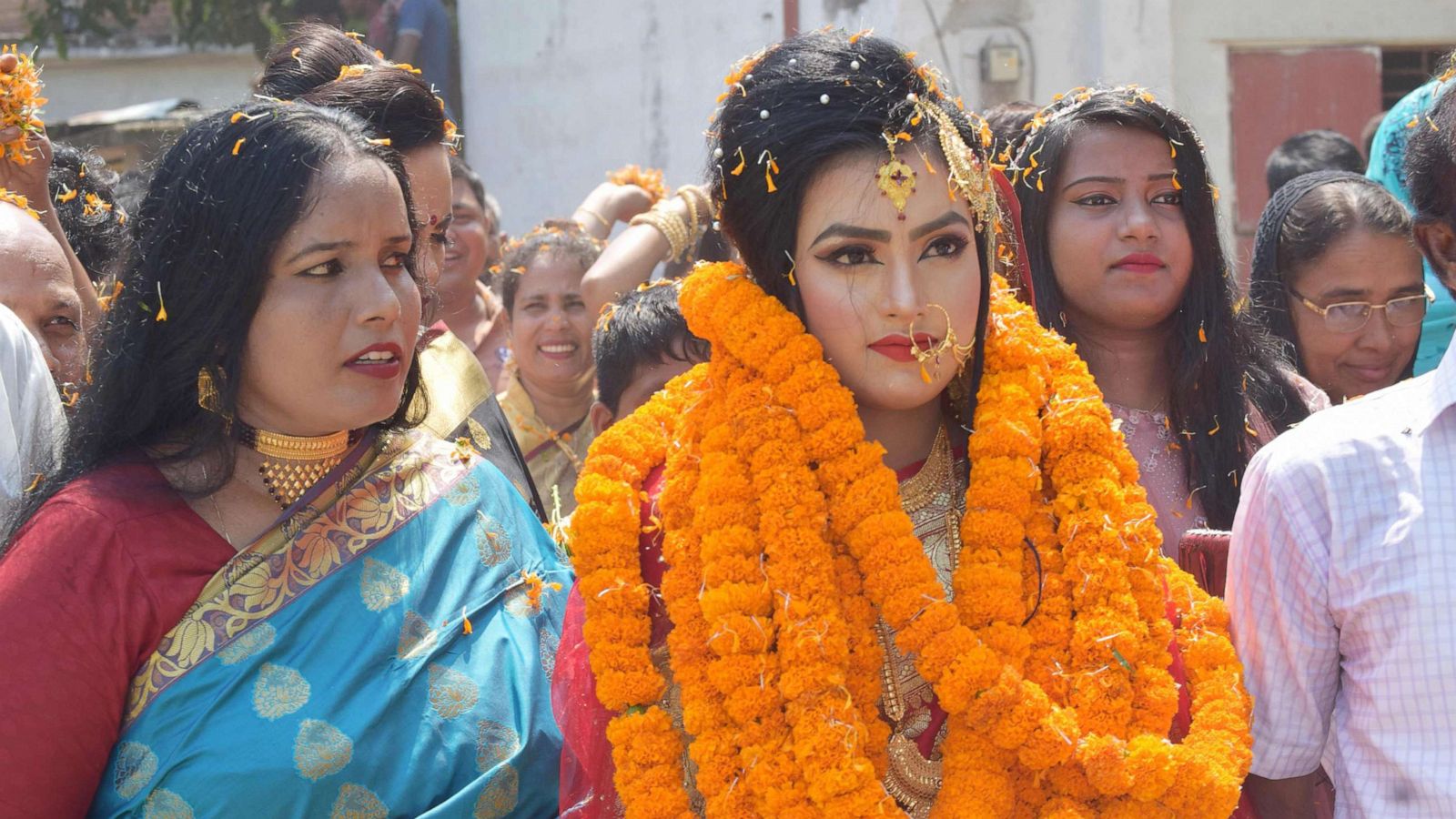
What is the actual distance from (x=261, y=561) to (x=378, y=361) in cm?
39

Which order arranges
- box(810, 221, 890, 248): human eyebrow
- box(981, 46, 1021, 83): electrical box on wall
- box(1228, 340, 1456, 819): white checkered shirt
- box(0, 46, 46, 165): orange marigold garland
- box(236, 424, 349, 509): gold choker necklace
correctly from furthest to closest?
box(981, 46, 1021, 83): electrical box on wall, box(0, 46, 46, 165): orange marigold garland, box(236, 424, 349, 509): gold choker necklace, box(810, 221, 890, 248): human eyebrow, box(1228, 340, 1456, 819): white checkered shirt

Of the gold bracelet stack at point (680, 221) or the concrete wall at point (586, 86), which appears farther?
the concrete wall at point (586, 86)

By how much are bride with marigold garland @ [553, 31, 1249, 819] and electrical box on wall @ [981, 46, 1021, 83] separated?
589cm

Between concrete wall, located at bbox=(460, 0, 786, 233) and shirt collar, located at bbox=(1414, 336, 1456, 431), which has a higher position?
concrete wall, located at bbox=(460, 0, 786, 233)

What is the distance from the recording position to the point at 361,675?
2.37 metres

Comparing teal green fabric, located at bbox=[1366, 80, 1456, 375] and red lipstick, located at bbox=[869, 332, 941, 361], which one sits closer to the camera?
red lipstick, located at bbox=[869, 332, 941, 361]

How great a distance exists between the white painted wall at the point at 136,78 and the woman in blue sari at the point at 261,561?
9.52 meters

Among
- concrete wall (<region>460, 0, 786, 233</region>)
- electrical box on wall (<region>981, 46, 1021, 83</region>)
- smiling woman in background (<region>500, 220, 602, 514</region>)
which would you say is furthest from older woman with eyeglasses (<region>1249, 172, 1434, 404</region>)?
concrete wall (<region>460, 0, 786, 233</region>)

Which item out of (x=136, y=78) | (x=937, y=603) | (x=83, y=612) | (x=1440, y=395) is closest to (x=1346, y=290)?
(x=1440, y=395)

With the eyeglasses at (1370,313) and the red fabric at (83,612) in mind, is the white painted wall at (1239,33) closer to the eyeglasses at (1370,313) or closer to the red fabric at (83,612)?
the eyeglasses at (1370,313)

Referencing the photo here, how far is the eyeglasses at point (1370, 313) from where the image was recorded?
3.72 meters

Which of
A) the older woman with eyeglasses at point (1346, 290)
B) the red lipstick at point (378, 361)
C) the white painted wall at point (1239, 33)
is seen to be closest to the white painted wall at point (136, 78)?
the white painted wall at point (1239, 33)

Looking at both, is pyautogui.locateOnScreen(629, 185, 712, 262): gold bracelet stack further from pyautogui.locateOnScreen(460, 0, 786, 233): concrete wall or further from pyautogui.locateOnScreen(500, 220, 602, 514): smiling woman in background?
pyautogui.locateOnScreen(460, 0, 786, 233): concrete wall

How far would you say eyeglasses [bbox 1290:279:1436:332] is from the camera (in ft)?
12.2
